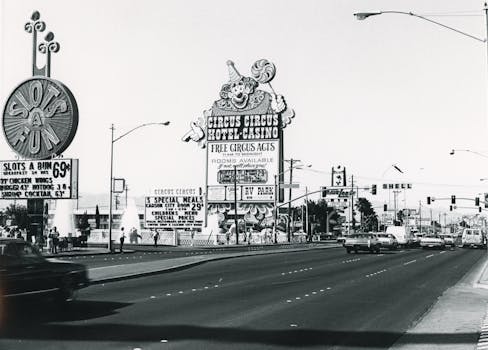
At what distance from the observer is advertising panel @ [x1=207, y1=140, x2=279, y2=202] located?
315 ft

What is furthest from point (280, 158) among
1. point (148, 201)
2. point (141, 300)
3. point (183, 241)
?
point (141, 300)

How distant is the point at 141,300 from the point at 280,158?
3163 inches

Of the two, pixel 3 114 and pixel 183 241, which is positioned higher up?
pixel 3 114

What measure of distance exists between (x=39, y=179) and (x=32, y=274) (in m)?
33.6

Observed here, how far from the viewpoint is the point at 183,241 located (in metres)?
75.3

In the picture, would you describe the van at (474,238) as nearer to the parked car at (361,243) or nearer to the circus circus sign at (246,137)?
the parked car at (361,243)

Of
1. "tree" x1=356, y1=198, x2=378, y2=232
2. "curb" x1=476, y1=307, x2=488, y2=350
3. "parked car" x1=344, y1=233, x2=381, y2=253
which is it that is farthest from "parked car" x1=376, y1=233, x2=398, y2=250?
"tree" x1=356, y1=198, x2=378, y2=232

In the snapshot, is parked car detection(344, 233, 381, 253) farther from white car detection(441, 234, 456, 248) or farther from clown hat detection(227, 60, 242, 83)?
clown hat detection(227, 60, 242, 83)

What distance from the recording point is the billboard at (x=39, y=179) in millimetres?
45094

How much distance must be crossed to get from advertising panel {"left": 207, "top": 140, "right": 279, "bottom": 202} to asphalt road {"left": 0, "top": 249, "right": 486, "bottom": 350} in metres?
73.1

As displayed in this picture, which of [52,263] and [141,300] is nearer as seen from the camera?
[52,263]

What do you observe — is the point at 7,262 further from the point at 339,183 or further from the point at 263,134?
the point at 339,183

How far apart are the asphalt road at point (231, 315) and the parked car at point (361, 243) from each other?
2469cm

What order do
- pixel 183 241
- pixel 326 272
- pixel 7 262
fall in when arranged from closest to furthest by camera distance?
pixel 7 262 < pixel 326 272 < pixel 183 241
